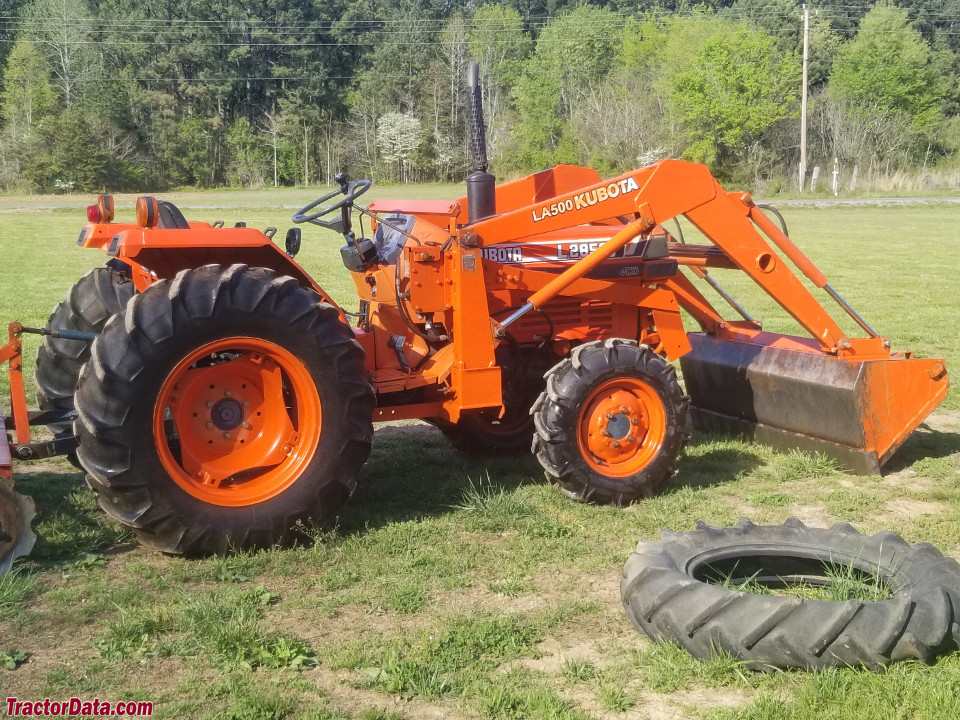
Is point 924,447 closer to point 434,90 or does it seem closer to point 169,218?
point 169,218

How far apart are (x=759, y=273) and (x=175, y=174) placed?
5867cm

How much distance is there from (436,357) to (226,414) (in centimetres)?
128

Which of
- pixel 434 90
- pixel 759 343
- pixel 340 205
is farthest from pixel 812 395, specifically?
pixel 434 90

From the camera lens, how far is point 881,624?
3.36 m

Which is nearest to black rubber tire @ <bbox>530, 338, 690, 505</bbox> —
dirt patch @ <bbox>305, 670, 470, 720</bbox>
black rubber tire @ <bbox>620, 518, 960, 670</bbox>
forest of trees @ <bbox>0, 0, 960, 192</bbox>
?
black rubber tire @ <bbox>620, 518, 960, 670</bbox>

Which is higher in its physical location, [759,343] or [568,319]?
[568,319]

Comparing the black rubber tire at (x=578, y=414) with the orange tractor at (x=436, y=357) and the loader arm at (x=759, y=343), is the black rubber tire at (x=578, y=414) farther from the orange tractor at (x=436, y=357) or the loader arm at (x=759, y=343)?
the loader arm at (x=759, y=343)

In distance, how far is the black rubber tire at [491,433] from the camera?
6242 millimetres

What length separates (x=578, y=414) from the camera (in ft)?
17.2

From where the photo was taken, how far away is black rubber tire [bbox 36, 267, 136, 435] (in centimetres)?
550

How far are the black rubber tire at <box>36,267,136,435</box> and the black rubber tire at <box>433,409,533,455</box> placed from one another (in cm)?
207

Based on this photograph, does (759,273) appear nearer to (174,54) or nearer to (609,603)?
(609,603)

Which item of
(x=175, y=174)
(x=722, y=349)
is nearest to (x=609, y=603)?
(x=722, y=349)

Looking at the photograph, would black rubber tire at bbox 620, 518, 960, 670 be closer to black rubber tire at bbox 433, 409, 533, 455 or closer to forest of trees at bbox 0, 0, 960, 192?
black rubber tire at bbox 433, 409, 533, 455
